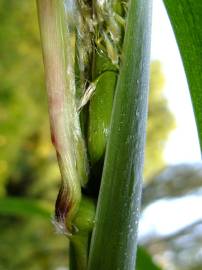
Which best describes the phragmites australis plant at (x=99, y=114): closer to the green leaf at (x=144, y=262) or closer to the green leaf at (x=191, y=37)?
the green leaf at (x=191, y=37)

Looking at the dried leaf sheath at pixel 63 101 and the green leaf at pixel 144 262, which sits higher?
the dried leaf sheath at pixel 63 101

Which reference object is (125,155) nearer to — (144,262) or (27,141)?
(144,262)

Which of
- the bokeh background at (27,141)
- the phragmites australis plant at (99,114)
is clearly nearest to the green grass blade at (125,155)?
the phragmites australis plant at (99,114)

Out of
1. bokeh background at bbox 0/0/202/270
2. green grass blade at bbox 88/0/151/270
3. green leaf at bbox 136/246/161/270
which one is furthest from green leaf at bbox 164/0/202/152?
bokeh background at bbox 0/0/202/270

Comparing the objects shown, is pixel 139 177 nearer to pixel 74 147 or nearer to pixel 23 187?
pixel 74 147

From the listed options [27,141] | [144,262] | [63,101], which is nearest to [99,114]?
[63,101]

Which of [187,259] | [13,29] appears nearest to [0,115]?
[13,29]

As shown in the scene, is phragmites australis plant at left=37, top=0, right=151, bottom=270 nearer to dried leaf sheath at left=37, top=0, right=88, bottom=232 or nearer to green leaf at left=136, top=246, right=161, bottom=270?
dried leaf sheath at left=37, top=0, right=88, bottom=232
